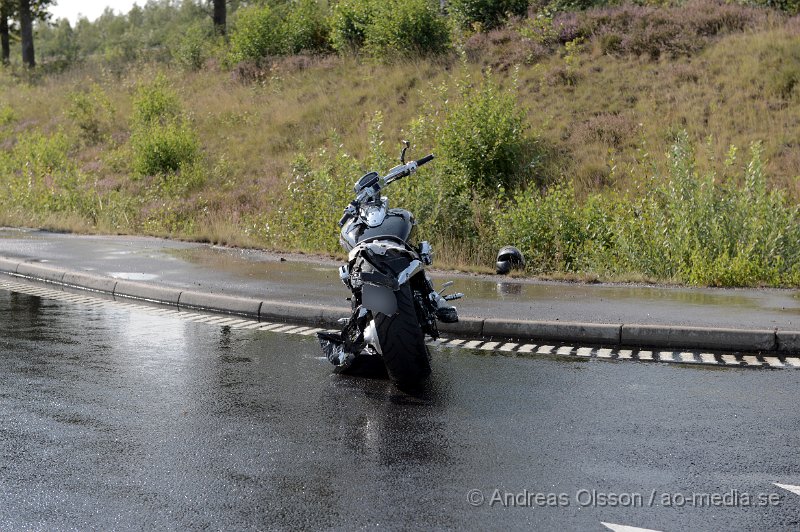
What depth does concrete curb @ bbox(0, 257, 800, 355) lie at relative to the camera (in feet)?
28.5

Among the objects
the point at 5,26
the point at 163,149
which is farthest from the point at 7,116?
the point at 5,26

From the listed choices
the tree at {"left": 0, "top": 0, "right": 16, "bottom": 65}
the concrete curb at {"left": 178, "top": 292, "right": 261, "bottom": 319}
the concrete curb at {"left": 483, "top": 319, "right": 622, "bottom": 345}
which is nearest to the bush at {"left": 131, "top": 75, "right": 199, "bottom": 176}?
the concrete curb at {"left": 178, "top": 292, "right": 261, "bottom": 319}

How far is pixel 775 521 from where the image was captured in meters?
4.61

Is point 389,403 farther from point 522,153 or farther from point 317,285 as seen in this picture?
point 522,153

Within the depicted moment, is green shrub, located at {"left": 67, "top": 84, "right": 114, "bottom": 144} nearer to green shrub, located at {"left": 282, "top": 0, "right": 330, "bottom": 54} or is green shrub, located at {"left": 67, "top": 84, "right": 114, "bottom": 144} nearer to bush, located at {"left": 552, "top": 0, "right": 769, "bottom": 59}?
green shrub, located at {"left": 282, "top": 0, "right": 330, "bottom": 54}

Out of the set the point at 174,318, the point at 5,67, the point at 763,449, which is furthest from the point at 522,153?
the point at 5,67

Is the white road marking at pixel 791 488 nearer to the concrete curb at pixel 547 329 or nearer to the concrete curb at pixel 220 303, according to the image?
the concrete curb at pixel 547 329

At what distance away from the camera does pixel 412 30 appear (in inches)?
1264

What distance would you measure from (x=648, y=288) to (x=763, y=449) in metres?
6.23

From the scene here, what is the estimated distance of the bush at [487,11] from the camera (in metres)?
32.9

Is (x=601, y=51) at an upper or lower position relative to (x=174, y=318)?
upper

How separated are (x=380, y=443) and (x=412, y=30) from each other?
27.5 meters

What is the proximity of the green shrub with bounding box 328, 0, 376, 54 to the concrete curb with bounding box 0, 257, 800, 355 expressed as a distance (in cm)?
2409

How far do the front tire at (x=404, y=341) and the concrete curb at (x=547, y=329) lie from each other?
248 centimetres
